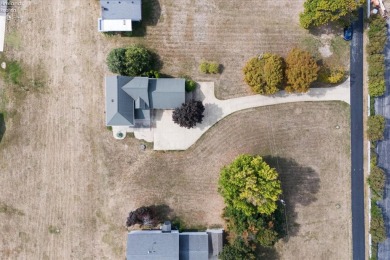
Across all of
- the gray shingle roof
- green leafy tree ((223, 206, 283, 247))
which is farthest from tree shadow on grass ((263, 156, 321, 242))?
the gray shingle roof

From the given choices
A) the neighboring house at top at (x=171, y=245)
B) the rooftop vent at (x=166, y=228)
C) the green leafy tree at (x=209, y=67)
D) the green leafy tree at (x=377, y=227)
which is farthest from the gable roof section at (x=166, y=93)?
the green leafy tree at (x=377, y=227)

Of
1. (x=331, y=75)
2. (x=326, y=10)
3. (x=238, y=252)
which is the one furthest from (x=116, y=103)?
(x=326, y=10)

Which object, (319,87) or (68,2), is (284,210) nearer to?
(319,87)

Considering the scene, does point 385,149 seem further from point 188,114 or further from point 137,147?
point 137,147

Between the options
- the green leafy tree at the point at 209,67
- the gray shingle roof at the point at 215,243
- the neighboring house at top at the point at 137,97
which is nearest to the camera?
the neighboring house at top at the point at 137,97

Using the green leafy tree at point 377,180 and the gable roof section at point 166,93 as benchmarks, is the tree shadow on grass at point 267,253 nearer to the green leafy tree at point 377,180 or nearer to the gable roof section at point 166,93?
the green leafy tree at point 377,180

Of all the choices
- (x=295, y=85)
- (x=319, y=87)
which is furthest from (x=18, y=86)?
(x=319, y=87)
